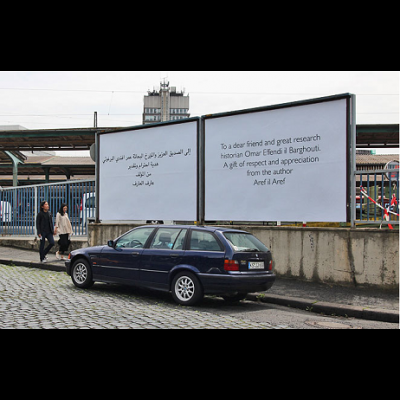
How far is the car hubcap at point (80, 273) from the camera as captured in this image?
960cm

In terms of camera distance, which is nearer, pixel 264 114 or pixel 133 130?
pixel 264 114

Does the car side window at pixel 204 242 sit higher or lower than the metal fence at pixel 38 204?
lower

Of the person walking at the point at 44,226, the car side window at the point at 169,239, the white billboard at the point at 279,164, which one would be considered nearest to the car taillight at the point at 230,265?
the car side window at the point at 169,239

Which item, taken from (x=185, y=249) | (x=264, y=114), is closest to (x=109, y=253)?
(x=185, y=249)

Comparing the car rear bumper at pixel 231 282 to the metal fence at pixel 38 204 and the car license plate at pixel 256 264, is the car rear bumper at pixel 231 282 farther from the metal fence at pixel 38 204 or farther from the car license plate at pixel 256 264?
the metal fence at pixel 38 204

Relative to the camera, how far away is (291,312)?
8.06 meters

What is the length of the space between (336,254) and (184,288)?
332 centimetres

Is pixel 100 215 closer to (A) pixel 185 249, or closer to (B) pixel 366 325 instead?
(A) pixel 185 249

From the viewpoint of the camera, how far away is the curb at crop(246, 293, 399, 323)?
751cm

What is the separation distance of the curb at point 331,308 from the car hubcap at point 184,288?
1.52 metres

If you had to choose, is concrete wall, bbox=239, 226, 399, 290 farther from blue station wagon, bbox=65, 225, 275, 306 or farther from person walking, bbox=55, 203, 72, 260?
person walking, bbox=55, 203, 72, 260

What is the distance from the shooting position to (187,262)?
8.16 metres

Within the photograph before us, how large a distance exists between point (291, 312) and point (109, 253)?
11.8ft

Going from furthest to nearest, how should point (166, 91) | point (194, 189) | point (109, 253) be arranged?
point (166, 91) → point (194, 189) → point (109, 253)
